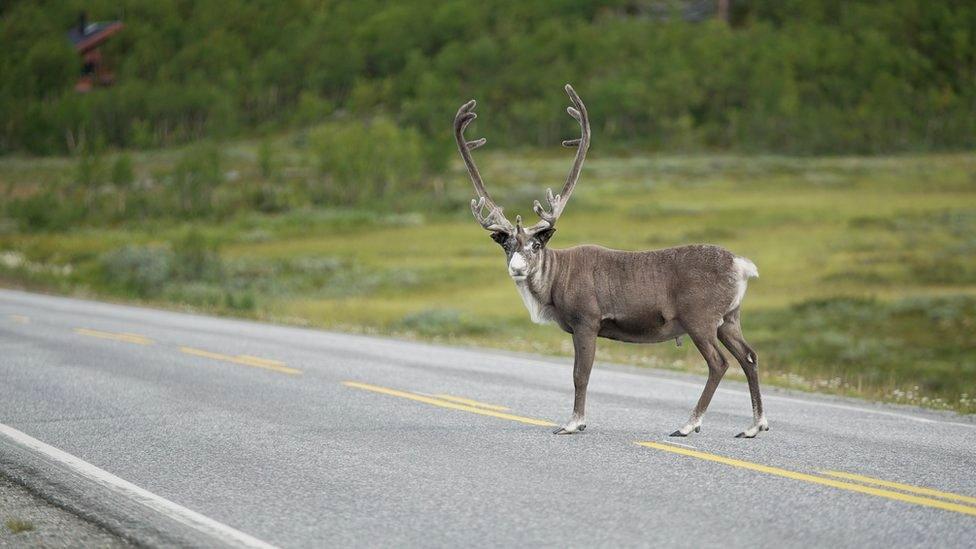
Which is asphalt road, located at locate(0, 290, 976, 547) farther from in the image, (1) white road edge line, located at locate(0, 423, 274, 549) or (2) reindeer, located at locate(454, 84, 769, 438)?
(2) reindeer, located at locate(454, 84, 769, 438)

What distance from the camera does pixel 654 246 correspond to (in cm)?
4853

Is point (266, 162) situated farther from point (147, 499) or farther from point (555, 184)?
point (147, 499)

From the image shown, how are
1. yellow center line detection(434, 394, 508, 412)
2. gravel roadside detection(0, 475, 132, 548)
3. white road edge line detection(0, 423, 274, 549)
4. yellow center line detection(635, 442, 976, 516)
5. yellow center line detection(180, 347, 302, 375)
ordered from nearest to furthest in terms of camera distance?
white road edge line detection(0, 423, 274, 549), gravel roadside detection(0, 475, 132, 548), yellow center line detection(635, 442, 976, 516), yellow center line detection(434, 394, 508, 412), yellow center line detection(180, 347, 302, 375)

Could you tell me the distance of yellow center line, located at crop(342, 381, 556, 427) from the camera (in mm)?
9953

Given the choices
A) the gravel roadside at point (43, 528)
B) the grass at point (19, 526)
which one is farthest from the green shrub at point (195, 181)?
the grass at point (19, 526)

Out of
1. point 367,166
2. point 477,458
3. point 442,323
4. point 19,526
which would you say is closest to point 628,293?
point 477,458

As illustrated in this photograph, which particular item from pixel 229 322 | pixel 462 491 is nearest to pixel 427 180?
pixel 229 322

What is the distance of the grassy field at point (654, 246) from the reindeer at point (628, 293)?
4.39 m

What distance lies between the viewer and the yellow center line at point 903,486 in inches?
262

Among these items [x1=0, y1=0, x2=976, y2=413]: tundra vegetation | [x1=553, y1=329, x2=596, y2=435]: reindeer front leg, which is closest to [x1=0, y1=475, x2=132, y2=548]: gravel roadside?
[x1=553, y1=329, x2=596, y2=435]: reindeer front leg

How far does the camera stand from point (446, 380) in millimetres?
13289

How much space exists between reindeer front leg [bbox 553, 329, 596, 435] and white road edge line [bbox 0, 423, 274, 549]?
10.9 ft

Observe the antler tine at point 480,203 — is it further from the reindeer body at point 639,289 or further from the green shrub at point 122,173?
the green shrub at point 122,173

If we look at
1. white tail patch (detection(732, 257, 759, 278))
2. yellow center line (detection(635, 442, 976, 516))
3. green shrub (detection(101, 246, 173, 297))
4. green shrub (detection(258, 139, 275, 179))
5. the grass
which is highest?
green shrub (detection(258, 139, 275, 179))
